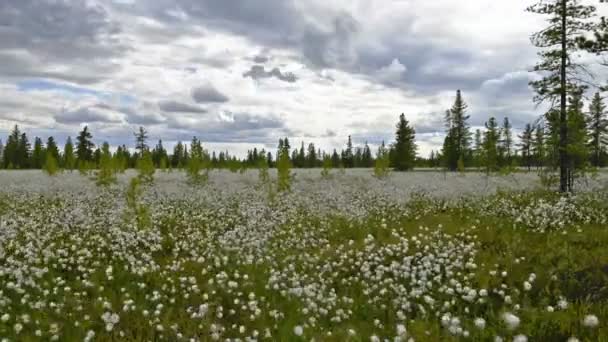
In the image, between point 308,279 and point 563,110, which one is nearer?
point 308,279

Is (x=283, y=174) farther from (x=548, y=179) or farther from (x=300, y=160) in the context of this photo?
(x=300, y=160)

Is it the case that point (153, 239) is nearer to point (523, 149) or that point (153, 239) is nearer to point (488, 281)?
point (488, 281)

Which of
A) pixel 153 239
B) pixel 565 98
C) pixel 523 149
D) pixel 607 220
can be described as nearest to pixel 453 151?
pixel 523 149

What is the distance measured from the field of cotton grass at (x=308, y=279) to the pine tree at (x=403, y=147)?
1985 inches

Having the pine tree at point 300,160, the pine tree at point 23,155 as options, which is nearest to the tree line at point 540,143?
the pine tree at point 300,160

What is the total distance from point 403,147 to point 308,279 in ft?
193

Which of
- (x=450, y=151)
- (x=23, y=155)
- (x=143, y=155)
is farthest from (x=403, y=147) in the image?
(x=23, y=155)

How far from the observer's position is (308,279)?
8477 millimetres

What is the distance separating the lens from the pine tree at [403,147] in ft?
208

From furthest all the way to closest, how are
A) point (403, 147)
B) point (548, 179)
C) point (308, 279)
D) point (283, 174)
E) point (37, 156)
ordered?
point (37, 156) → point (403, 147) → point (283, 174) → point (548, 179) → point (308, 279)

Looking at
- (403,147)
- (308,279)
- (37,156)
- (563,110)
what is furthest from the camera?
(37,156)

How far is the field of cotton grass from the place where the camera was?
6008 millimetres

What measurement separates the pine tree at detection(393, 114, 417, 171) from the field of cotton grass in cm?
5041

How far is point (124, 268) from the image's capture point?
8.60m
